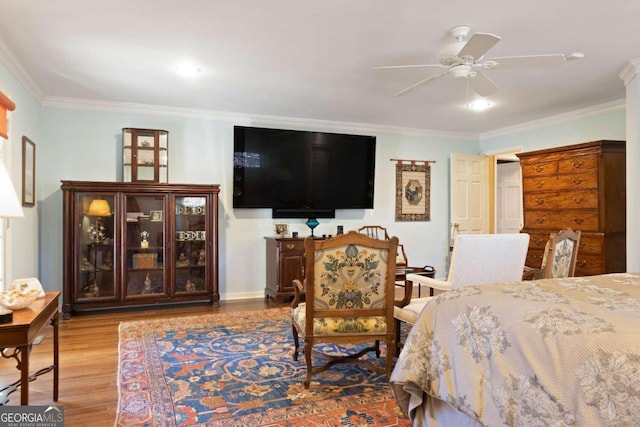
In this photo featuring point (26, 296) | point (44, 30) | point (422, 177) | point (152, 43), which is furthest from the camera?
point (422, 177)

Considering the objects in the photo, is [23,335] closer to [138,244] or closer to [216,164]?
[138,244]

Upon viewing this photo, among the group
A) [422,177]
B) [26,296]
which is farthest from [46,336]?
[422,177]

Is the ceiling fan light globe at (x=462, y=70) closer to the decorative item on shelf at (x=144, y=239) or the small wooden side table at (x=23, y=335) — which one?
the small wooden side table at (x=23, y=335)

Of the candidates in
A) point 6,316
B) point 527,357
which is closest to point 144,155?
point 6,316

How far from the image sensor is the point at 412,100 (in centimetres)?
467

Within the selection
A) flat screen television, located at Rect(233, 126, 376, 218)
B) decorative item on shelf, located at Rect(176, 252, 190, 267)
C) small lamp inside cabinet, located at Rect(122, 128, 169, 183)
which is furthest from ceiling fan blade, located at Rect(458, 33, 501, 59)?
decorative item on shelf, located at Rect(176, 252, 190, 267)

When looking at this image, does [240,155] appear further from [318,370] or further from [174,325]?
[318,370]

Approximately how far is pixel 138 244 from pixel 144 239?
83 mm

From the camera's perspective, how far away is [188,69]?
11.8 feet

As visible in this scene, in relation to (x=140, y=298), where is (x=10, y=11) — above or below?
above

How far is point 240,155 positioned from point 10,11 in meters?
2.80

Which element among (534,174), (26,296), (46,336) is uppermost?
(534,174)

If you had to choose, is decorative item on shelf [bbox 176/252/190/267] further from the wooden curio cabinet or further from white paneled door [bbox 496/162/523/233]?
white paneled door [bbox 496/162/523/233]

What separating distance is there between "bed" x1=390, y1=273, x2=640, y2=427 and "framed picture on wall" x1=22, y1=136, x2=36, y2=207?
12.6ft
